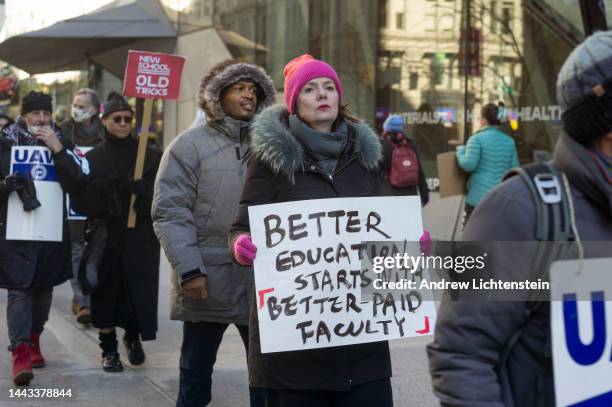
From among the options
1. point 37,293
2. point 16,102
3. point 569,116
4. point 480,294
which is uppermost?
point 16,102

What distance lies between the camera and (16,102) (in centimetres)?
3488

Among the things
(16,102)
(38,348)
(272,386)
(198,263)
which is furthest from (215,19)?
(16,102)

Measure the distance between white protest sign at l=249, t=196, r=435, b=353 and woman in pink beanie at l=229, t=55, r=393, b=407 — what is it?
0.21 ft

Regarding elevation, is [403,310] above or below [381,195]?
below

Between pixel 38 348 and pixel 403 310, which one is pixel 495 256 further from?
pixel 38 348

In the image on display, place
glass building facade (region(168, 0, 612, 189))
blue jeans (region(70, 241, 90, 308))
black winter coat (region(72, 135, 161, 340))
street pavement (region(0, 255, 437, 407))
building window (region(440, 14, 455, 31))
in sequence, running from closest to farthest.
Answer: street pavement (region(0, 255, 437, 407)) → black winter coat (region(72, 135, 161, 340)) → blue jeans (region(70, 241, 90, 308)) → glass building facade (region(168, 0, 612, 189)) → building window (region(440, 14, 455, 31))

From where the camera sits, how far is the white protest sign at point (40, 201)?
6.04 m

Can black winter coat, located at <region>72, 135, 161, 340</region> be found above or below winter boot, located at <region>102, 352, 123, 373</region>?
above

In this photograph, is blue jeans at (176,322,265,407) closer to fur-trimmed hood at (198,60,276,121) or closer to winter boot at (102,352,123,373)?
fur-trimmed hood at (198,60,276,121)

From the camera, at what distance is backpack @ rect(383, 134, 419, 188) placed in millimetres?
8703

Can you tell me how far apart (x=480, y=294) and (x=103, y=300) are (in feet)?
14.7

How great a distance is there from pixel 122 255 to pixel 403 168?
10.7 ft

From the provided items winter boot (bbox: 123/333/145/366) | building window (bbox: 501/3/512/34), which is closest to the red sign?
winter boot (bbox: 123/333/145/366)

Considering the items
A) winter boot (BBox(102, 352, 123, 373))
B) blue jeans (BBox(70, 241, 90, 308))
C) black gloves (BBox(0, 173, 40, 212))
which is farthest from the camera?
blue jeans (BBox(70, 241, 90, 308))
